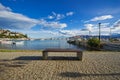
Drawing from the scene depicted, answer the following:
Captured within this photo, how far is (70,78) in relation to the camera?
6.66 metres

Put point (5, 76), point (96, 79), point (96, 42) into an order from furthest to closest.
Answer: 1. point (96, 42)
2. point (5, 76)
3. point (96, 79)

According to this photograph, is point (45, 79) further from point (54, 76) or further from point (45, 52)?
point (45, 52)

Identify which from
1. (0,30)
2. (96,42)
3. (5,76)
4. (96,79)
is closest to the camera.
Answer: (96,79)

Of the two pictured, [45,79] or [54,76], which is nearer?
[45,79]

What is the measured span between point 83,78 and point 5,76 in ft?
11.1

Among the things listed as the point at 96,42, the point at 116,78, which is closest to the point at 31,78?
the point at 116,78

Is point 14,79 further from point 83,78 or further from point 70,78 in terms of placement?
point 83,78

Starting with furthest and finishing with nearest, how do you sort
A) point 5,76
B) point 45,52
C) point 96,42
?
1. point 96,42
2. point 45,52
3. point 5,76

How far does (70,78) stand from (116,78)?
1.90 m

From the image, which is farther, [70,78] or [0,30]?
[0,30]

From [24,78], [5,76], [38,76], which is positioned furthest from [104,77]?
[5,76]

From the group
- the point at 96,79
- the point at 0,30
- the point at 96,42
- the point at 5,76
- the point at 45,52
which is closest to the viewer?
the point at 96,79

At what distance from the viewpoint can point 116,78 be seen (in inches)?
260

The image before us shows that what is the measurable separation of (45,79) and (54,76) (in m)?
0.59
